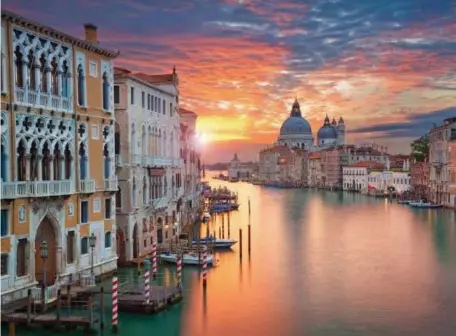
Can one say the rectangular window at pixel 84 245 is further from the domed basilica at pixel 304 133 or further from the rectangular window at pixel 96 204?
the domed basilica at pixel 304 133

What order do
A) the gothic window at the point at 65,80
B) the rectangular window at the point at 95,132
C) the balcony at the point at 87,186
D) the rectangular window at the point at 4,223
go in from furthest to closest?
the rectangular window at the point at 95,132 → the balcony at the point at 87,186 → the gothic window at the point at 65,80 → the rectangular window at the point at 4,223

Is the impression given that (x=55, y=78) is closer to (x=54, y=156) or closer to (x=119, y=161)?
(x=54, y=156)

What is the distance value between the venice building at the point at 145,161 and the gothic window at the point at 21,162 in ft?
15.4

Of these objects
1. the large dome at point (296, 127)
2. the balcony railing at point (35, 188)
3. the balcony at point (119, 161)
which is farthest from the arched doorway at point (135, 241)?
the large dome at point (296, 127)

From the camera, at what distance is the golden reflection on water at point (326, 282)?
12.3 m

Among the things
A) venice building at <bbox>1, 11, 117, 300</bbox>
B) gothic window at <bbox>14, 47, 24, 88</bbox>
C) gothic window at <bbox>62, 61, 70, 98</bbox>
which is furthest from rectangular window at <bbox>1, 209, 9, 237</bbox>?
gothic window at <bbox>62, 61, 70, 98</bbox>

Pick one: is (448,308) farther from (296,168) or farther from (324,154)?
(296,168)

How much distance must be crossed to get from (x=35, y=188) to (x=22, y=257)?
1.28 m

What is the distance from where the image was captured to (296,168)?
9519cm

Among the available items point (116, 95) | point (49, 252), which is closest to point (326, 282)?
point (49, 252)

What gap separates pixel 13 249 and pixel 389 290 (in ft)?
27.6

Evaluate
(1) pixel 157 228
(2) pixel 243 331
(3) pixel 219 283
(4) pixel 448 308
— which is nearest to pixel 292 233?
(1) pixel 157 228

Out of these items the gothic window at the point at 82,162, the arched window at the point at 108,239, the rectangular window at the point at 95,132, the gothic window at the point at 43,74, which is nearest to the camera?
the gothic window at the point at 43,74

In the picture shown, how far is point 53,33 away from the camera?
41.9 feet
